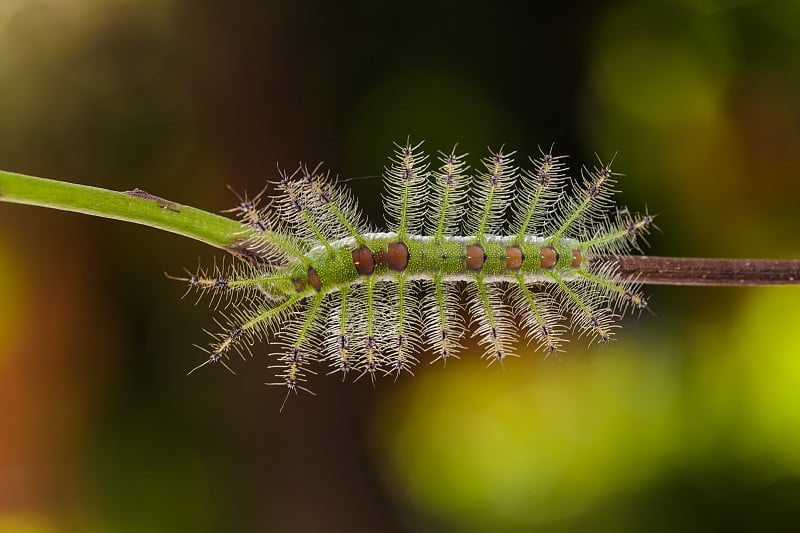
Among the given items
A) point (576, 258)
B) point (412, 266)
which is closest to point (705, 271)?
point (576, 258)

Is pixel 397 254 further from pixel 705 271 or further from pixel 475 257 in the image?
pixel 705 271

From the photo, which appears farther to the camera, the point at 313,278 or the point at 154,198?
the point at 313,278

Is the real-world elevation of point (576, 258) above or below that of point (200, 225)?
above

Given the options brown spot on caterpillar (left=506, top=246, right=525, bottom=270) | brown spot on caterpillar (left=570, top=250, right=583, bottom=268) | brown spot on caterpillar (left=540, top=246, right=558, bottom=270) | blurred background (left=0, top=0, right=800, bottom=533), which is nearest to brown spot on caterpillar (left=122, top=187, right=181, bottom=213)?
brown spot on caterpillar (left=506, top=246, right=525, bottom=270)

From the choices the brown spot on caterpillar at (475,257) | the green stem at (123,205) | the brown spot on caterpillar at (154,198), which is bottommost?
the green stem at (123,205)

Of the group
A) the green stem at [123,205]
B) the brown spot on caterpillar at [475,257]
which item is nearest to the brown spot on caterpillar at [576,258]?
the brown spot on caterpillar at [475,257]

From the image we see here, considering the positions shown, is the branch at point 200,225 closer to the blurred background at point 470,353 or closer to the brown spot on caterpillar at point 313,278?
the brown spot on caterpillar at point 313,278

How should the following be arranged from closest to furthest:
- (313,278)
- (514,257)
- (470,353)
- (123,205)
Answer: (123,205), (313,278), (514,257), (470,353)
